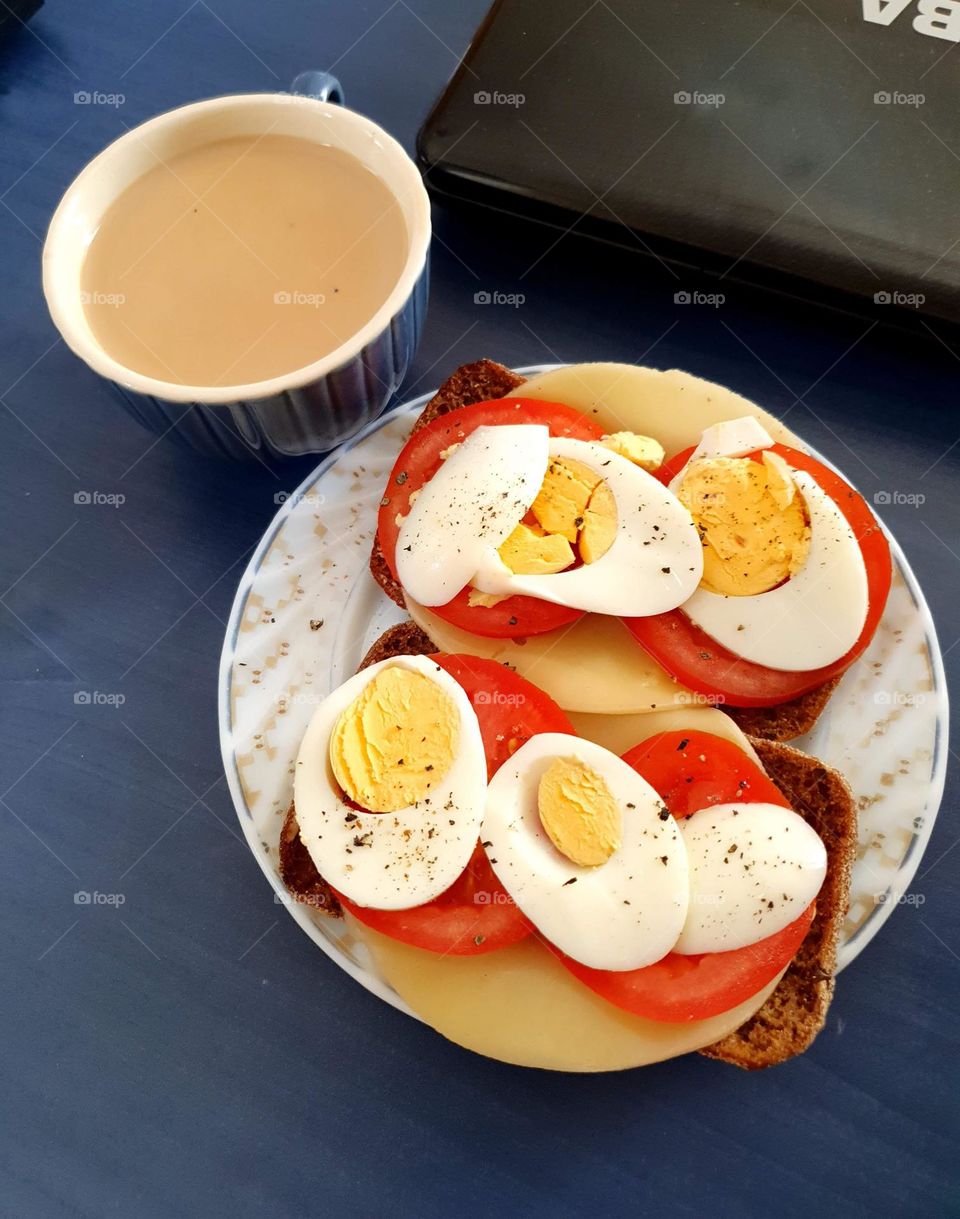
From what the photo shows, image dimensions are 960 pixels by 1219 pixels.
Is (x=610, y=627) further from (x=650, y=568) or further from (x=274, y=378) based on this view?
(x=274, y=378)

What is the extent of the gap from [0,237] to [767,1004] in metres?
2.55

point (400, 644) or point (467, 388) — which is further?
point (467, 388)

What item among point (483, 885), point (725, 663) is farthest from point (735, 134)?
point (483, 885)

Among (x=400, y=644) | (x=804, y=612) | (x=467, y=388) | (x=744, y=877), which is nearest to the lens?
(x=744, y=877)

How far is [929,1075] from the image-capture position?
1.58m

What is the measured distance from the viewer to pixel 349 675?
1.76 metres

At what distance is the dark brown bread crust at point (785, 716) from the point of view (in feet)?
5.24

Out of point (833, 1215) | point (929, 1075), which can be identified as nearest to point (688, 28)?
point (929, 1075)

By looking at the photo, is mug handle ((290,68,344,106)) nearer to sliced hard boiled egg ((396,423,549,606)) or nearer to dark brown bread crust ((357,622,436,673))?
sliced hard boiled egg ((396,423,549,606))

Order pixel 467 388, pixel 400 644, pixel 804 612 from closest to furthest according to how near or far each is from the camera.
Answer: pixel 804 612, pixel 400 644, pixel 467 388

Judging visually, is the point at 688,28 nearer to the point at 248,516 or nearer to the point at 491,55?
the point at 491,55

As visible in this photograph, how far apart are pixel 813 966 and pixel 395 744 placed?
81 cm

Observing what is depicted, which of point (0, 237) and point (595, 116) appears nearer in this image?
point (595, 116)

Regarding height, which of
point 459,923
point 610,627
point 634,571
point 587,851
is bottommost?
point 459,923
